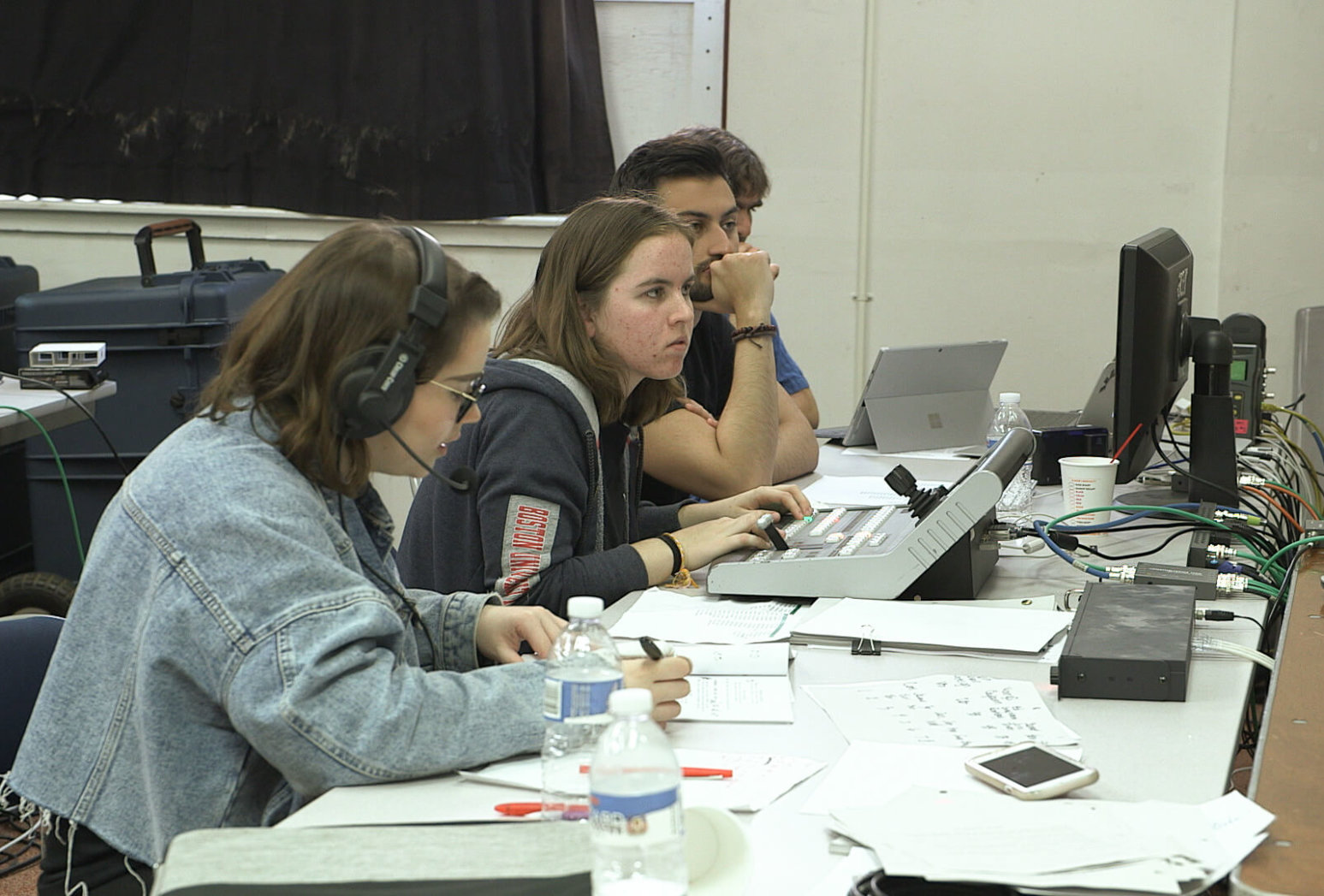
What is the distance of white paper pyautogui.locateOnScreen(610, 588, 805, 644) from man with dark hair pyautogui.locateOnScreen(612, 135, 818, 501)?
531 mm

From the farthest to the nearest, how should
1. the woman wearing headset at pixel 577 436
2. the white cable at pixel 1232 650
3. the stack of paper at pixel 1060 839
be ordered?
the woman wearing headset at pixel 577 436, the white cable at pixel 1232 650, the stack of paper at pixel 1060 839

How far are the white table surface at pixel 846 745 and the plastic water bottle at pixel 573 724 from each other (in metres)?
0.04

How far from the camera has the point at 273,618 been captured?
1.03 m

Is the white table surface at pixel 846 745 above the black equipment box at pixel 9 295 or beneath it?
beneath

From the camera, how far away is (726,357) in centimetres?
261

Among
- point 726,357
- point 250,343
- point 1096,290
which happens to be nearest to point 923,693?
point 250,343

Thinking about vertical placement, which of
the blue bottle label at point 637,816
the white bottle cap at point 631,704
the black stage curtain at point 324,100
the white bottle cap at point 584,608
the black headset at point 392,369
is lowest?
the blue bottle label at point 637,816

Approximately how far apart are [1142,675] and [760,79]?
3021 mm

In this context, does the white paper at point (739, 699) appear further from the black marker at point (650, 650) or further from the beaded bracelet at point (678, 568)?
the beaded bracelet at point (678, 568)

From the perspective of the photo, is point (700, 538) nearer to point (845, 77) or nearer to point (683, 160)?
point (683, 160)

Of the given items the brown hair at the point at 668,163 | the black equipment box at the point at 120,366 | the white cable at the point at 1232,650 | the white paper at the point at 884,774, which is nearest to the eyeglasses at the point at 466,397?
the white paper at the point at 884,774

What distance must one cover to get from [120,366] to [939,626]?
2578 mm

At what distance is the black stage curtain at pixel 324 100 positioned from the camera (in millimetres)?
3941

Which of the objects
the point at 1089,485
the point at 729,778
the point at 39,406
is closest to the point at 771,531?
the point at 1089,485
